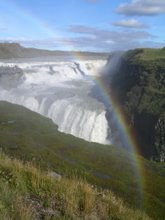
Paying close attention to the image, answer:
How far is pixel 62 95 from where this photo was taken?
55312 mm

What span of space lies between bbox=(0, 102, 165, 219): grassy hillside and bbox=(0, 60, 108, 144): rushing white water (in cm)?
1166

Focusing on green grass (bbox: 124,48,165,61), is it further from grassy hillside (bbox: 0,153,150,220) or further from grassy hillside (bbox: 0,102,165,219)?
grassy hillside (bbox: 0,153,150,220)

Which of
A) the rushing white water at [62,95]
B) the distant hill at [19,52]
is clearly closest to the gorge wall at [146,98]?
the rushing white water at [62,95]

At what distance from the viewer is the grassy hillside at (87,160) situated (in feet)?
61.4

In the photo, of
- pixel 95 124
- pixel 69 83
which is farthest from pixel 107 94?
pixel 95 124

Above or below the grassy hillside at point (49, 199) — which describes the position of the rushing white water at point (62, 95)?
below

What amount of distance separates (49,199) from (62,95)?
48535mm

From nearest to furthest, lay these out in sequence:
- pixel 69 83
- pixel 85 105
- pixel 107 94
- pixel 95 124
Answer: pixel 95 124 < pixel 85 105 < pixel 107 94 < pixel 69 83

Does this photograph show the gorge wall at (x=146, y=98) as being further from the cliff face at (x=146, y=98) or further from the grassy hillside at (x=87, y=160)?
the grassy hillside at (x=87, y=160)

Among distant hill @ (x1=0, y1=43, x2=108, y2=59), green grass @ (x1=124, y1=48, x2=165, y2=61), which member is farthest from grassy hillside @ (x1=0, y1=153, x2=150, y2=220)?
distant hill @ (x1=0, y1=43, x2=108, y2=59)

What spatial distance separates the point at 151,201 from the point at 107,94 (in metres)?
45.2

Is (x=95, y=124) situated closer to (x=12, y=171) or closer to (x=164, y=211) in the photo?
(x=164, y=211)

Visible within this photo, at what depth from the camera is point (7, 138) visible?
88.3ft

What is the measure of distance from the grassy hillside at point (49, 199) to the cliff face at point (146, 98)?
32466 mm
